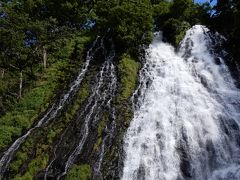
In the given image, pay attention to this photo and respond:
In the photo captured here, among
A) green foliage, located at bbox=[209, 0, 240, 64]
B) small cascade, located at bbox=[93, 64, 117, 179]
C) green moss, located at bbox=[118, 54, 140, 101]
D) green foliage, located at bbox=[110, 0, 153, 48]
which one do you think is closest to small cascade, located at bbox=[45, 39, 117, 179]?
small cascade, located at bbox=[93, 64, 117, 179]

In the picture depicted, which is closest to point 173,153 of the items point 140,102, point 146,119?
point 146,119

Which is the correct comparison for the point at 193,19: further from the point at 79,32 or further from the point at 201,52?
the point at 79,32

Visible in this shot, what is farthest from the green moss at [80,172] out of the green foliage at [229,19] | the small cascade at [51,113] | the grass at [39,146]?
the green foliage at [229,19]

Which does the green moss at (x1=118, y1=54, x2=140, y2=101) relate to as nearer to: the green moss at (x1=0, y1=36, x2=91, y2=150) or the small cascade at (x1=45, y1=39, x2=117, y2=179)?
the small cascade at (x1=45, y1=39, x2=117, y2=179)

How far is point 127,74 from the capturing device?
82.6 feet

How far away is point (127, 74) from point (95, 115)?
15.5 feet

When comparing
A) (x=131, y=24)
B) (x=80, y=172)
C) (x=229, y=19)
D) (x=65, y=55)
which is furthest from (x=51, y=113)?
(x=229, y=19)

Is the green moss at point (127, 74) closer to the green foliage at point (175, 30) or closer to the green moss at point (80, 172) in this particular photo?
the green foliage at point (175, 30)

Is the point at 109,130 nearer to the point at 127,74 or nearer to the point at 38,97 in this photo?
the point at 127,74

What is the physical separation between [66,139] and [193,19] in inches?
726

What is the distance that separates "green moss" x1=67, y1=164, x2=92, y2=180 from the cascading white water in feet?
5.76

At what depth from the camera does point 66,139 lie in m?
20.3

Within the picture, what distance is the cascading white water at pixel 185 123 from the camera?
57.6 feet

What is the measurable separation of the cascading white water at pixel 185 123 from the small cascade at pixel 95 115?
1470mm
